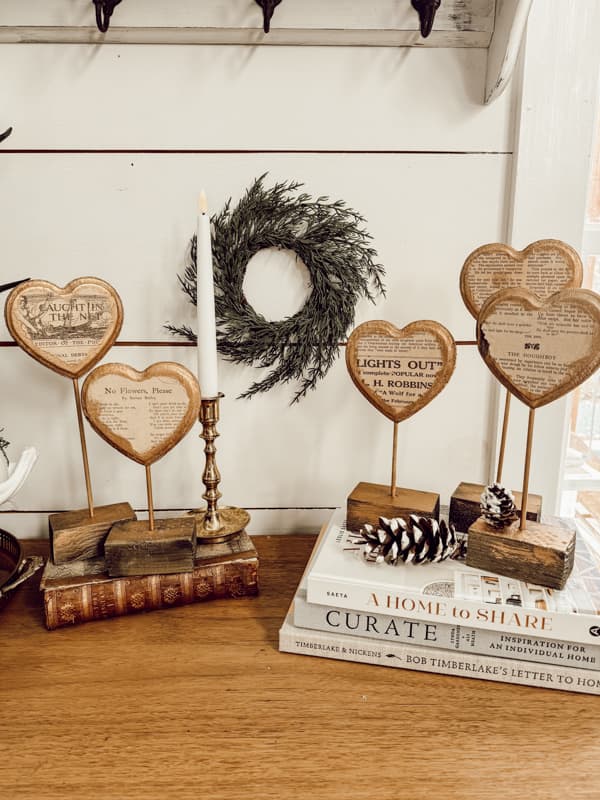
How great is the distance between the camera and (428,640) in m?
0.70

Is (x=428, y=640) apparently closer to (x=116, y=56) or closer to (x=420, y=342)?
(x=420, y=342)

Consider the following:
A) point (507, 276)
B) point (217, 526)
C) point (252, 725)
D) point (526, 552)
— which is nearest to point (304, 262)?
point (507, 276)

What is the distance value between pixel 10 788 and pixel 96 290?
54 centimetres

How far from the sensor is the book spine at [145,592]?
0.76 m

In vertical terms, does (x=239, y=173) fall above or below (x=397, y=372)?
above

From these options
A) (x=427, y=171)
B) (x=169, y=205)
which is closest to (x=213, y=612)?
(x=169, y=205)

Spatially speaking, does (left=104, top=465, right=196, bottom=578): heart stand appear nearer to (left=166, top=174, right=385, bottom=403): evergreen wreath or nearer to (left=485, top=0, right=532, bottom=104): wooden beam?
(left=166, top=174, right=385, bottom=403): evergreen wreath

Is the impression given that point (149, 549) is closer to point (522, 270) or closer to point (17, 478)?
point (17, 478)

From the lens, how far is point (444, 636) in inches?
27.3

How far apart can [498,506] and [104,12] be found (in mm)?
815

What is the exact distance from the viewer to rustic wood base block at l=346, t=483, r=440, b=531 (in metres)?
0.80

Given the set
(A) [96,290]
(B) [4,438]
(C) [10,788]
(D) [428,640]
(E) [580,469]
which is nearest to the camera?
(C) [10,788]

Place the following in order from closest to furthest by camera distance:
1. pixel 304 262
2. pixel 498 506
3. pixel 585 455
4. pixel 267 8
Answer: pixel 498 506
pixel 267 8
pixel 304 262
pixel 585 455

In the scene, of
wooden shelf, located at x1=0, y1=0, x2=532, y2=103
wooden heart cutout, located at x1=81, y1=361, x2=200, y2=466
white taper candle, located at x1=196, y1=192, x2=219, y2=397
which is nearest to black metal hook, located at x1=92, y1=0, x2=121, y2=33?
wooden shelf, located at x1=0, y1=0, x2=532, y2=103
